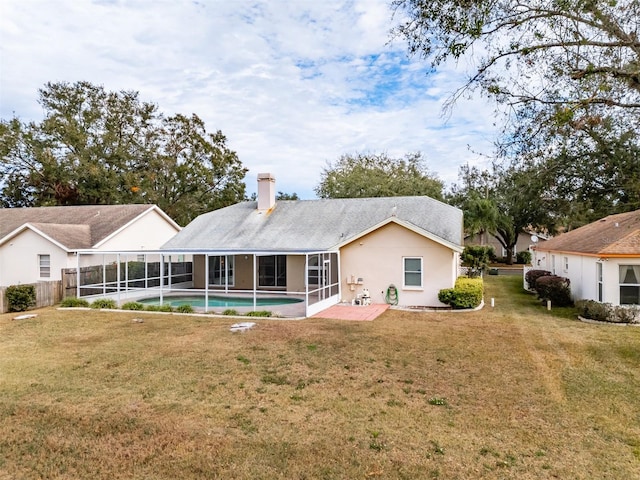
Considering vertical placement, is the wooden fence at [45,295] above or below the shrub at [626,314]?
above

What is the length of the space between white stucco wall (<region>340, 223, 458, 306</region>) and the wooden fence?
43.4 ft

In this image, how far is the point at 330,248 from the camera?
18438 millimetres

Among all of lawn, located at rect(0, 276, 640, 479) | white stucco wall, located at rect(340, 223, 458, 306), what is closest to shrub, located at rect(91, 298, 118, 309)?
lawn, located at rect(0, 276, 640, 479)

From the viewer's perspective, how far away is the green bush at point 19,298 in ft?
57.2

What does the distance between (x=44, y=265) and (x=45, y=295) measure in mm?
3742

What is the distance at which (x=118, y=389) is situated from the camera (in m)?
7.90

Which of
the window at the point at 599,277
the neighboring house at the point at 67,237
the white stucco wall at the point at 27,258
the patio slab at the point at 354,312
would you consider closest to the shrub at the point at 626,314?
the window at the point at 599,277

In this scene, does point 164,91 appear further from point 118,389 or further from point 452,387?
point 452,387

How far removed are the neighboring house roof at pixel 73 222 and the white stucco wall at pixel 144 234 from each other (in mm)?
433

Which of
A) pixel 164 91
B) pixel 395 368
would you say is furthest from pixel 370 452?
pixel 164 91

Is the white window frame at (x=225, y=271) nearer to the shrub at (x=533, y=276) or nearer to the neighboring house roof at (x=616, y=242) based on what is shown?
the shrub at (x=533, y=276)

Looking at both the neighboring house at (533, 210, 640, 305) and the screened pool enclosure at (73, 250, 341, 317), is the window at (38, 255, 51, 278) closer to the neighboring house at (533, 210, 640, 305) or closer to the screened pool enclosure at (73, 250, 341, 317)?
the screened pool enclosure at (73, 250, 341, 317)

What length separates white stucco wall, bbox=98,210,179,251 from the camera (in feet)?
77.5

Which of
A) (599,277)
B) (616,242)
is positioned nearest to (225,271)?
(599,277)
